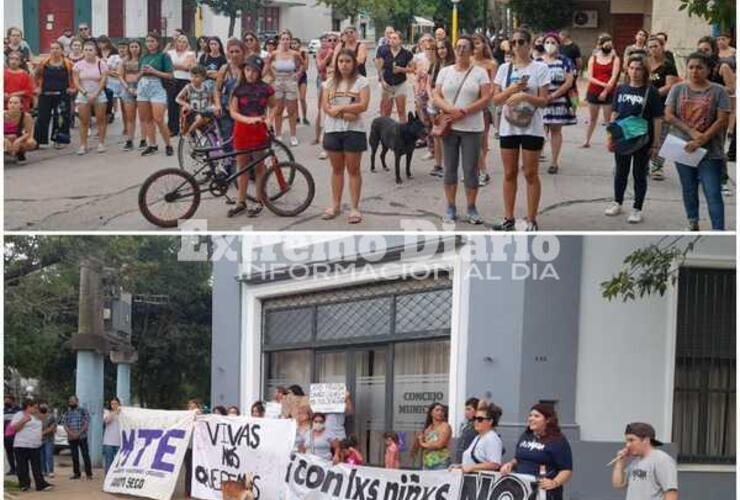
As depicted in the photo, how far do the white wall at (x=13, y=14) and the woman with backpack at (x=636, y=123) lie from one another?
816cm

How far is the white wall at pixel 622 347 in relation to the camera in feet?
38.9

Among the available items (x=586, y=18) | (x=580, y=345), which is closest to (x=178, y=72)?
(x=580, y=345)

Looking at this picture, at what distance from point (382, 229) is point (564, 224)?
1.71m

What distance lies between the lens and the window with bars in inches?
476

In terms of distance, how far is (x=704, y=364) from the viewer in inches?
484

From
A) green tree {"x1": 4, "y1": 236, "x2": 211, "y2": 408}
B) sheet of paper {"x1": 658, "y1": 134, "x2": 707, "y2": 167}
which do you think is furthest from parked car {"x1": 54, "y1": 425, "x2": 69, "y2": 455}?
sheet of paper {"x1": 658, "y1": 134, "x2": 707, "y2": 167}

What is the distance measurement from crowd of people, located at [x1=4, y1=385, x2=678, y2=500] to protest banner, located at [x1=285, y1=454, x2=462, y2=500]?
0.15 metres

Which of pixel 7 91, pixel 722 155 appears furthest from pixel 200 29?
pixel 722 155

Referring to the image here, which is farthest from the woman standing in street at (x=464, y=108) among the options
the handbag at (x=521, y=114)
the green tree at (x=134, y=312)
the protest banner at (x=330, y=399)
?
the green tree at (x=134, y=312)

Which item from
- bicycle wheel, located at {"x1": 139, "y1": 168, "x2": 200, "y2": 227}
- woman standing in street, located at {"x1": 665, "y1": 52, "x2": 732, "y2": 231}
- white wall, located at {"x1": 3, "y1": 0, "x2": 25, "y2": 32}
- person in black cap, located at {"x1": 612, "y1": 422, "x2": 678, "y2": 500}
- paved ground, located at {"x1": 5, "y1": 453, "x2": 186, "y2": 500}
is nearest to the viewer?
person in black cap, located at {"x1": 612, "y1": 422, "x2": 678, "y2": 500}

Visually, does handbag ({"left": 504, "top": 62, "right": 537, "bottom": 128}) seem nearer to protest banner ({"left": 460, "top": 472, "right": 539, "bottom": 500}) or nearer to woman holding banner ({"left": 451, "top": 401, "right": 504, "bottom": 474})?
woman holding banner ({"left": 451, "top": 401, "right": 504, "bottom": 474})

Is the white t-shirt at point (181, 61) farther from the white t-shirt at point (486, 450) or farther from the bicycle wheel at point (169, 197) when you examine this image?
the white t-shirt at point (486, 450)

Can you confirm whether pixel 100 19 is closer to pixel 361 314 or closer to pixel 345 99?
pixel 361 314

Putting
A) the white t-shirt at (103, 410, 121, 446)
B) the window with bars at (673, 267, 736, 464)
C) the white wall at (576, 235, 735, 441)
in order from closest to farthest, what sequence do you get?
the white wall at (576, 235, 735, 441) → the window with bars at (673, 267, 736, 464) → the white t-shirt at (103, 410, 121, 446)
